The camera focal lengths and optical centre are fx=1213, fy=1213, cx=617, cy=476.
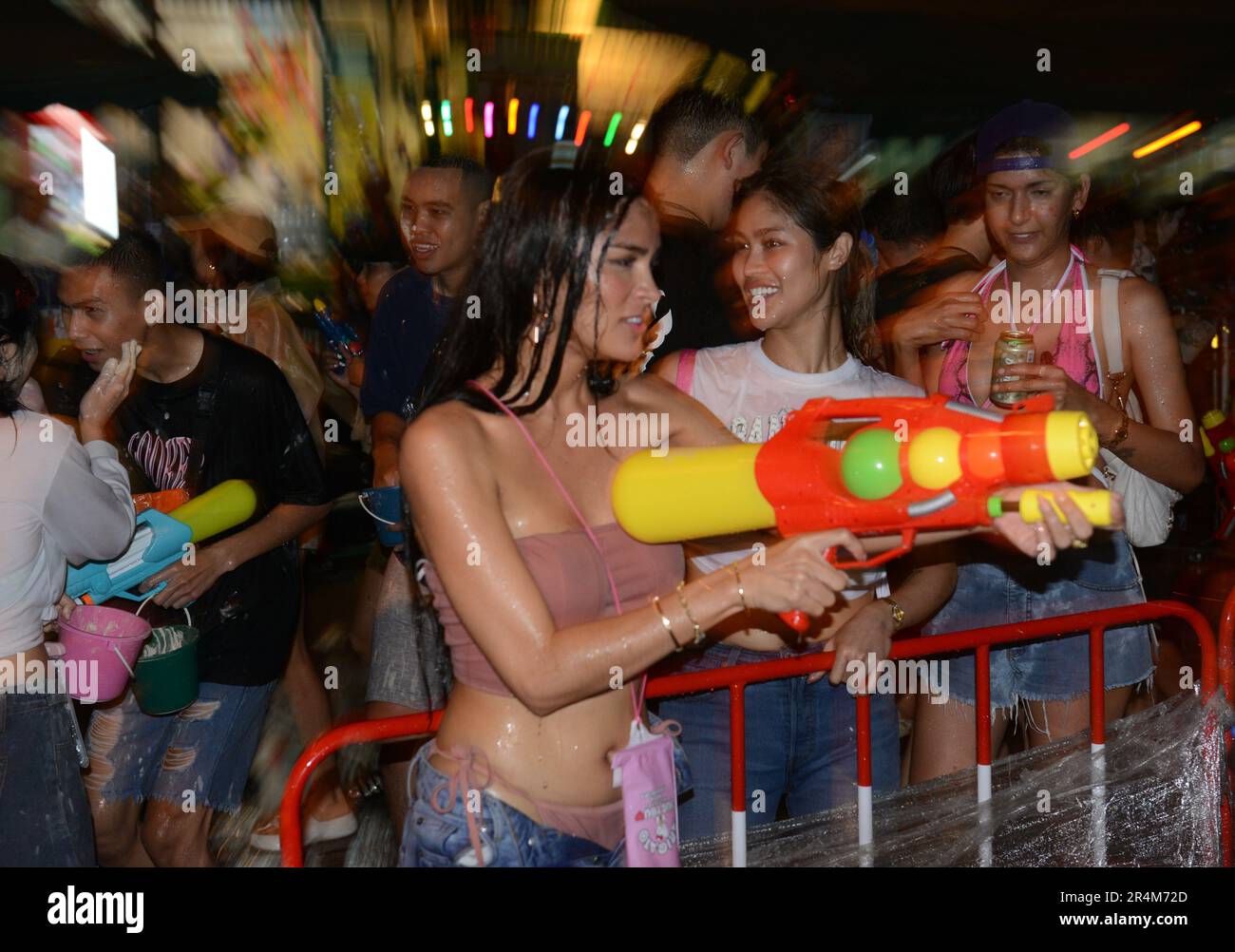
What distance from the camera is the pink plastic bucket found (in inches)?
107

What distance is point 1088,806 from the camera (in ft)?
9.36

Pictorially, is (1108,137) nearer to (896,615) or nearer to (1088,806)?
(1088,806)

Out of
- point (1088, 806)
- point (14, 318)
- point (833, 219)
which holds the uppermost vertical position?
point (833, 219)

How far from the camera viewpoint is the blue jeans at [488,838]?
1.83 m

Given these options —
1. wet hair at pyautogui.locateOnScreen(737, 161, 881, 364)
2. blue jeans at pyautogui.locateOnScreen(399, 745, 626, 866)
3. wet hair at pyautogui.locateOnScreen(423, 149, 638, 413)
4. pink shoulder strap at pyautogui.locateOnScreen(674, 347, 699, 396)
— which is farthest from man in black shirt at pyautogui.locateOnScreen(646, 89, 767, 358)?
blue jeans at pyautogui.locateOnScreen(399, 745, 626, 866)

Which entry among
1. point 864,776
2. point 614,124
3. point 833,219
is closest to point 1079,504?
point 864,776

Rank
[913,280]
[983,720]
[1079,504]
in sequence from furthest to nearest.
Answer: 1. [913,280]
2. [983,720]
3. [1079,504]

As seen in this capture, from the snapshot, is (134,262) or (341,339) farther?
(341,339)

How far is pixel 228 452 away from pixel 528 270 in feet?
5.43

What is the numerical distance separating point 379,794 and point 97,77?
→ 3959 mm

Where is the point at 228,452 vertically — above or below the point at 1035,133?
below

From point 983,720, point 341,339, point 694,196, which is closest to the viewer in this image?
point 983,720
